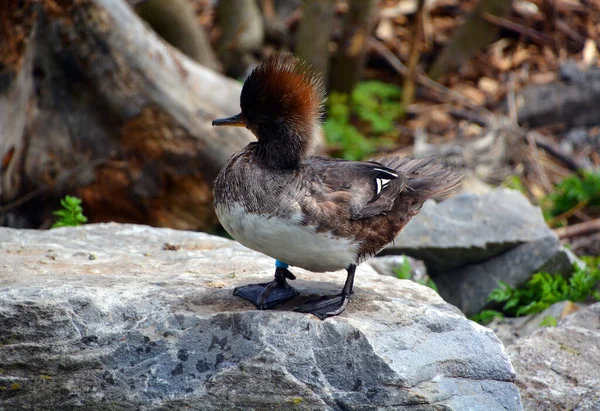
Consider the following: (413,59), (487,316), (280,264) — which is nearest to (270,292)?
(280,264)

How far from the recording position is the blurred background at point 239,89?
6.91 meters

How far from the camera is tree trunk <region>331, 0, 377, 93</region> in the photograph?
31.2 feet

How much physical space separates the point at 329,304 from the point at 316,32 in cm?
615

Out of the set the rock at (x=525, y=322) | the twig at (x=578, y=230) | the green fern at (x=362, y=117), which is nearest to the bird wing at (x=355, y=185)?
the rock at (x=525, y=322)

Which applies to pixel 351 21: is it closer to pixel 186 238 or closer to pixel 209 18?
pixel 209 18

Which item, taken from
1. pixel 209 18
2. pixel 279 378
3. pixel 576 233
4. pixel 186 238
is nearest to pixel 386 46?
pixel 209 18

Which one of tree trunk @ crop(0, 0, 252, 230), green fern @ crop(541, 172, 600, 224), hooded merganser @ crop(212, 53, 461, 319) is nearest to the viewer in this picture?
hooded merganser @ crop(212, 53, 461, 319)

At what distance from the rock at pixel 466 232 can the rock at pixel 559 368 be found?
1.40 metres

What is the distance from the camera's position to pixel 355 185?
13.2 ft

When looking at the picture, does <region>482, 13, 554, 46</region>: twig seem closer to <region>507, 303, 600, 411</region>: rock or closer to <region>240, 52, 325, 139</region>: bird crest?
<region>507, 303, 600, 411</region>: rock

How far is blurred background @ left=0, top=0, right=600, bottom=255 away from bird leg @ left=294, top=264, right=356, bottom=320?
172cm

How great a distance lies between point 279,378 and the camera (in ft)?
11.8

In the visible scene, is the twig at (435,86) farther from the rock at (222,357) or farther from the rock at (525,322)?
the rock at (222,357)

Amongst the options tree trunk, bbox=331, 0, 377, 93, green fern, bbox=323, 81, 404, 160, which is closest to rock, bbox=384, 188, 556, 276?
green fern, bbox=323, 81, 404, 160
